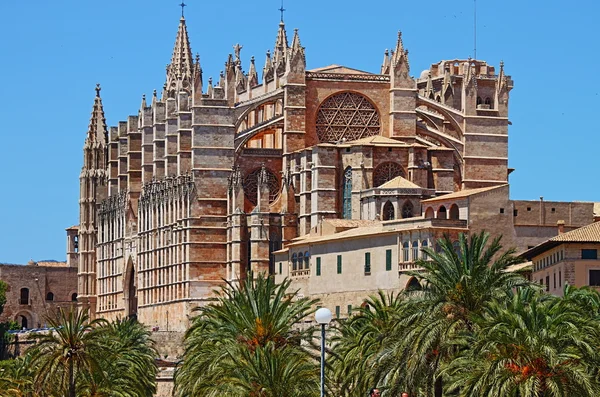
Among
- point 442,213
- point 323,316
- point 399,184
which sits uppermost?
point 399,184

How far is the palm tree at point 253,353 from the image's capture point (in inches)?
2286

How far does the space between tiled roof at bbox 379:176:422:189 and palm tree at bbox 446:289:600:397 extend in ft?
139

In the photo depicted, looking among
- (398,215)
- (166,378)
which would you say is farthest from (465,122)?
(166,378)

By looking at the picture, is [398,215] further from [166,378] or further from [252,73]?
[252,73]

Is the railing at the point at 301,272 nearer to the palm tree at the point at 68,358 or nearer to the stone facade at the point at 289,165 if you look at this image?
the stone facade at the point at 289,165

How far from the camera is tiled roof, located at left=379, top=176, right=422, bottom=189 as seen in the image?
9600cm

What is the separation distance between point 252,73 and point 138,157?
9.63 meters

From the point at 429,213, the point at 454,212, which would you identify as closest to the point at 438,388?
the point at 454,212

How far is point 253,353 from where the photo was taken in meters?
60.8

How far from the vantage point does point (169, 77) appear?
422 ft

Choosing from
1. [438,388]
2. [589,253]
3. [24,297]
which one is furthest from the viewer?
[24,297]

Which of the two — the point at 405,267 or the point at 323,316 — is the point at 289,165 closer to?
the point at 405,267

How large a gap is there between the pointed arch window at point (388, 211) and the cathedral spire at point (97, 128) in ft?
153

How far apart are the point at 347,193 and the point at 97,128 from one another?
1682 inches
